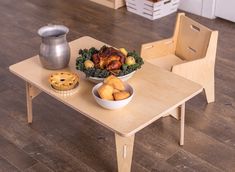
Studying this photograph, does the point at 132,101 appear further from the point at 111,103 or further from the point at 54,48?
the point at 54,48

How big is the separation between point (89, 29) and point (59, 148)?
144 centimetres

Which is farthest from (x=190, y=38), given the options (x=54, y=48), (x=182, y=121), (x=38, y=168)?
(x=38, y=168)

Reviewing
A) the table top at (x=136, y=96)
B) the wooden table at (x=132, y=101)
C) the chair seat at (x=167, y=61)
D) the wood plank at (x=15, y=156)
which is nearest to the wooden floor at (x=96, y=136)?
the wood plank at (x=15, y=156)

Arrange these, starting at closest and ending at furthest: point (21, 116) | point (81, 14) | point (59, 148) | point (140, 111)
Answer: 1. point (140, 111)
2. point (59, 148)
3. point (21, 116)
4. point (81, 14)

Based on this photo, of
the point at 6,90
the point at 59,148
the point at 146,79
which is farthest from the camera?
the point at 6,90

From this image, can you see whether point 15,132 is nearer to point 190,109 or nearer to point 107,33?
point 190,109

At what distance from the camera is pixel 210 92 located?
2.44m

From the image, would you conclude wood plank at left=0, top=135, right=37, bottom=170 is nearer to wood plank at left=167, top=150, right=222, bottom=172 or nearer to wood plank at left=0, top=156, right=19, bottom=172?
wood plank at left=0, top=156, right=19, bottom=172

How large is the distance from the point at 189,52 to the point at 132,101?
2.36 ft

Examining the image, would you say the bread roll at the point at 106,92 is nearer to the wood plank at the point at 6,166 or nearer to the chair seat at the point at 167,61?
the wood plank at the point at 6,166

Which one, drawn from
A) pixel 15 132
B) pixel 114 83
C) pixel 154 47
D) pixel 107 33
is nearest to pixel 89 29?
pixel 107 33

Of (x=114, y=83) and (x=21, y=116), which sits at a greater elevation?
(x=114, y=83)

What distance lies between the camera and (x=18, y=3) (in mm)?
3822

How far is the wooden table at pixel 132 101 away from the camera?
170cm
